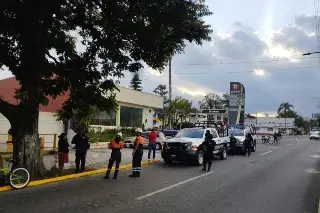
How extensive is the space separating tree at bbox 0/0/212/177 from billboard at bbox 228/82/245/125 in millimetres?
43682

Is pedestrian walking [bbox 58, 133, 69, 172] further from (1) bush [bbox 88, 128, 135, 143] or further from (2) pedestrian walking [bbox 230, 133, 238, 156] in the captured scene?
(1) bush [bbox 88, 128, 135, 143]

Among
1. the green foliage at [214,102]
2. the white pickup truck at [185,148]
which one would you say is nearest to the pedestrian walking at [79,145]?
the white pickup truck at [185,148]

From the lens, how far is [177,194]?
11594 mm

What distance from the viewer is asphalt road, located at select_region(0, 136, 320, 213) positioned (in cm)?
966

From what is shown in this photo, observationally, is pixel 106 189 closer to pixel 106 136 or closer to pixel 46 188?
pixel 46 188

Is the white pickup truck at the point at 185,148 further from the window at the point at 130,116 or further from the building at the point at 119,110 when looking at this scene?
the window at the point at 130,116

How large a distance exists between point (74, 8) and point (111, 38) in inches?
104

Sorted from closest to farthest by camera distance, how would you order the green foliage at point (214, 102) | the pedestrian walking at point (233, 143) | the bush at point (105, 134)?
the pedestrian walking at point (233, 143) → the bush at point (105, 134) → the green foliage at point (214, 102)

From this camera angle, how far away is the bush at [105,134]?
102 ft

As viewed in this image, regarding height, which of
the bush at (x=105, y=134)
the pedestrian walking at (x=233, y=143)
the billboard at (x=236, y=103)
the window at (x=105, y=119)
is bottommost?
the pedestrian walking at (x=233, y=143)

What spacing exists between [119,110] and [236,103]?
994 inches

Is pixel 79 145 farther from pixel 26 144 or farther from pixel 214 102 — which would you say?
pixel 214 102

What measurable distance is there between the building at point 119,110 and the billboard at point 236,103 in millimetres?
15810

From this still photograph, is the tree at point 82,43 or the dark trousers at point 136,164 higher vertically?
the tree at point 82,43
